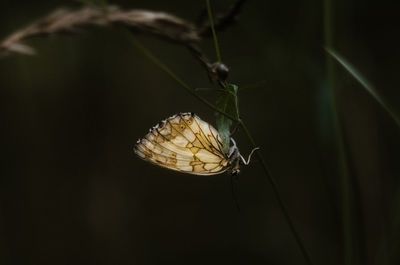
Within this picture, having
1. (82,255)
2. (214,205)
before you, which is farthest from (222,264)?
(82,255)

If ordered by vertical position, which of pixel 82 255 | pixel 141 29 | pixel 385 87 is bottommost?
pixel 82 255

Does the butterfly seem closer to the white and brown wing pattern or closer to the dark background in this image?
the white and brown wing pattern

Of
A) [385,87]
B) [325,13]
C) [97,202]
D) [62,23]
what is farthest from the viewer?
[97,202]

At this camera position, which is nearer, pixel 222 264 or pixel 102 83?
pixel 222 264

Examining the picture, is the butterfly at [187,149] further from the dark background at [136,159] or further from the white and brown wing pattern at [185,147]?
the dark background at [136,159]

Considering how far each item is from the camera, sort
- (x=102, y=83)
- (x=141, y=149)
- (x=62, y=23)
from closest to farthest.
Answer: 1. (x=62, y=23)
2. (x=141, y=149)
3. (x=102, y=83)

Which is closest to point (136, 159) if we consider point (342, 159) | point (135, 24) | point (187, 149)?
point (187, 149)

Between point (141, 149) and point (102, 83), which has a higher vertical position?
point (102, 83)

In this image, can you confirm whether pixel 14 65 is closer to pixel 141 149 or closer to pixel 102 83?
pixel 102 83

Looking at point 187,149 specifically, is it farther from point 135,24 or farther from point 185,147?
point 135,24
